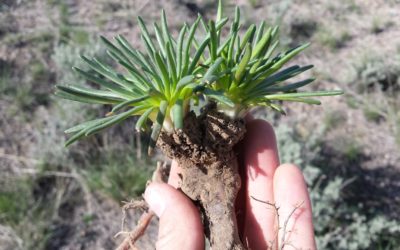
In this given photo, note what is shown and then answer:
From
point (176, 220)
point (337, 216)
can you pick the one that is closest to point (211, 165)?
point (176, 220)

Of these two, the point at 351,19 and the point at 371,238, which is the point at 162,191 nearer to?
the point at 371,238

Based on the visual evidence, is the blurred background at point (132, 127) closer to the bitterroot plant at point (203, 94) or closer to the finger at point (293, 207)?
the finger at point (293, 207)

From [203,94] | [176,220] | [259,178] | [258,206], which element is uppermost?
[203,94]

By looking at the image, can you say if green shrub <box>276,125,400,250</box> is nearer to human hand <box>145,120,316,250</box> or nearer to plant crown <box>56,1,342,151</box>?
human hand <box>145,120,316,250</box>

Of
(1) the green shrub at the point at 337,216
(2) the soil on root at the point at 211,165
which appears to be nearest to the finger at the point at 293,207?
(2) the soil on root at the point at 211,165

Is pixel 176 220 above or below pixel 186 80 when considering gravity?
below

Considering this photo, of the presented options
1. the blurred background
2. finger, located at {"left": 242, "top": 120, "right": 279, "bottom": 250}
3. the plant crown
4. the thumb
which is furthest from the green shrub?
the plant crown

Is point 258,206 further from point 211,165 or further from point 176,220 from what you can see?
point 176,220
